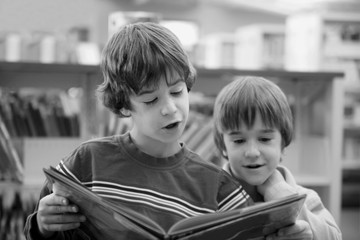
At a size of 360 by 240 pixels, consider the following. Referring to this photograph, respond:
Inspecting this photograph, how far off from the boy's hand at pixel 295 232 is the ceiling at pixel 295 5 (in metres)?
7.78

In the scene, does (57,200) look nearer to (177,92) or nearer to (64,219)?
(64,219)

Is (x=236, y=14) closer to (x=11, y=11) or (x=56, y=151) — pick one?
(x=11, y=11)

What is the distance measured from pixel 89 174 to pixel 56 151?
115cm

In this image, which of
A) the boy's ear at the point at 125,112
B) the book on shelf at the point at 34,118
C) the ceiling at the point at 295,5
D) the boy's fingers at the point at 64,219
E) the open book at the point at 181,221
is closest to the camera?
the open book at the point at 181,221

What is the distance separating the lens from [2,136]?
2008 millimetres

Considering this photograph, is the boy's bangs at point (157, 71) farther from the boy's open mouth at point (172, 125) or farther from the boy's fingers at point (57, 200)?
the boy's fingers at point (57, 200)

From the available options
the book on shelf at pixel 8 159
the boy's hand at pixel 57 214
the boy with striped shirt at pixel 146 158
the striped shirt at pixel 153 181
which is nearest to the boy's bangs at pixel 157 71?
the boy with striped shirt at pixel 146 158

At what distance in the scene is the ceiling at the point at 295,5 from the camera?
863 cm

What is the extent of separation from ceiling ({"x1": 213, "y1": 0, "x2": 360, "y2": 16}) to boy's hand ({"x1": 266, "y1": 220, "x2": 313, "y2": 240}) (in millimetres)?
7785

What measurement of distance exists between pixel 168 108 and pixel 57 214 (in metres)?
0.27

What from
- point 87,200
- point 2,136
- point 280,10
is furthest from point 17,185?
point 280,10

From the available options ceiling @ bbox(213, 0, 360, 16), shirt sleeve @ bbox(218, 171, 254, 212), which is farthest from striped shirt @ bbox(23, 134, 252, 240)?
ceiling @ bbox(213, 0, 360, 16)

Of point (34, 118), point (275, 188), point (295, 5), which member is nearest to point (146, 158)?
point (275, 188)

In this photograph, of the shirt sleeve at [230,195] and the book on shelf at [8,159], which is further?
the book on shelf at [8,159]
